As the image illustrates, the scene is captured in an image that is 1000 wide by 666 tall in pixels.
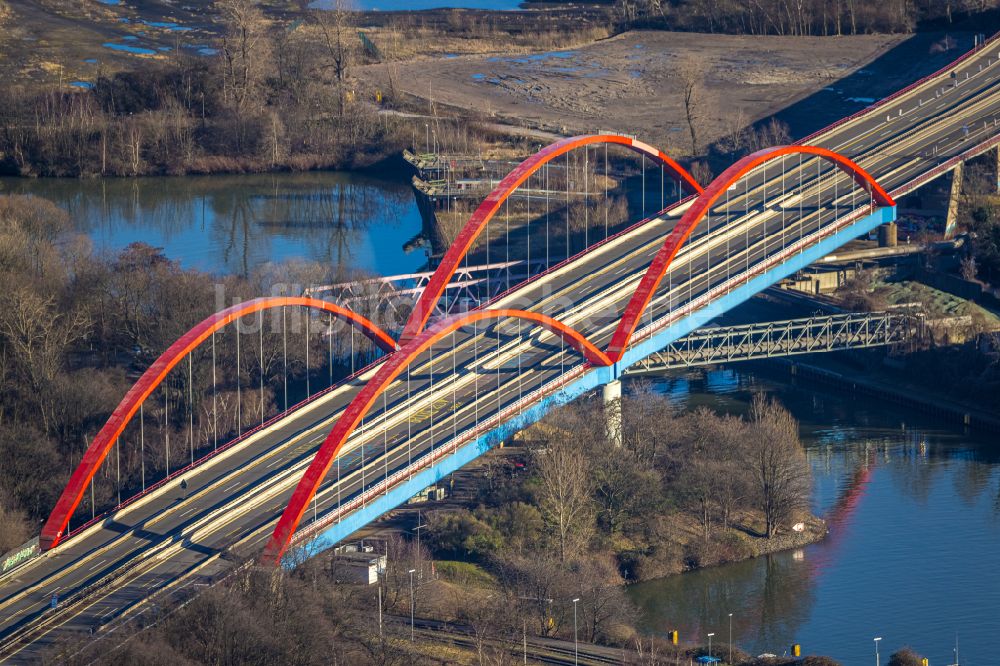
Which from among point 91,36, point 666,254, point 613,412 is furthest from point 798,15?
point 613,412

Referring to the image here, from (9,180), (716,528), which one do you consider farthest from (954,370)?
(9,180)

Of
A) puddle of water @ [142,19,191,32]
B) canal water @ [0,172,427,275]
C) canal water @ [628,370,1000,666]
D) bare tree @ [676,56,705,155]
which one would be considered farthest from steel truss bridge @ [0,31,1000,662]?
puddle of water @ [142,19,191,32]

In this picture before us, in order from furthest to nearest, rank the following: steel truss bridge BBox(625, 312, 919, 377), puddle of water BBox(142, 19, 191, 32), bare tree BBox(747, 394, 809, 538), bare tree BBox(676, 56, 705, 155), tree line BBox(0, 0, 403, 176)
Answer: puddle of water BBox(142, 19, 191, 32) < tree line BBox(0, 0, 403, 176) < bare tree BBox(676, 56, 705, 155) < steel truss bridge BBox(625, 312, 919, 377) < bare tree BBox(747, 394, 809, 538)

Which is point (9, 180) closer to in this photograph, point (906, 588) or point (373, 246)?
point (373, 246)

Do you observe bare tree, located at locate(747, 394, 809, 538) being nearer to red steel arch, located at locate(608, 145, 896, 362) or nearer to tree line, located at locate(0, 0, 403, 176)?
red steel arch, located at locate(608, 145, 896, 362)

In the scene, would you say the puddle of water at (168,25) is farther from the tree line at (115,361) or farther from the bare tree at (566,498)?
the bare tree at (566,498)

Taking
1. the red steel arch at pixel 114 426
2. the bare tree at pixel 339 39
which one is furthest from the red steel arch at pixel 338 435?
the bare tree at pixel 339 39

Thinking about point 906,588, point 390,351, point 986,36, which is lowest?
point 906,588
